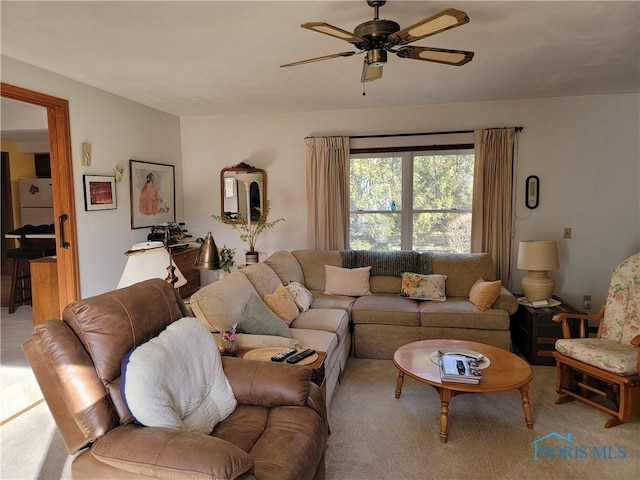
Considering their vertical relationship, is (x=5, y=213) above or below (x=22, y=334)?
above

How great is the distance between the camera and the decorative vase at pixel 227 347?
2.36 m

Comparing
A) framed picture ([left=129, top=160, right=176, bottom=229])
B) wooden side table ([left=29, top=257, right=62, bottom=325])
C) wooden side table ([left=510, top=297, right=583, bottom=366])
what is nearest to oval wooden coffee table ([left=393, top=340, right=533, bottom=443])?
wooden side table ([left=510, top=297, right=583, bottom=366])

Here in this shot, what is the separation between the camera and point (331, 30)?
1.94 meters

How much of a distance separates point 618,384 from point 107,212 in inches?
172

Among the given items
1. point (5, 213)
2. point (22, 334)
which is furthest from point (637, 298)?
point (5, 213)

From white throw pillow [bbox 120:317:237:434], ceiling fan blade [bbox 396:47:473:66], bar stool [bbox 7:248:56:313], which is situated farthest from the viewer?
bar stool [bbox 7:248:56:313]

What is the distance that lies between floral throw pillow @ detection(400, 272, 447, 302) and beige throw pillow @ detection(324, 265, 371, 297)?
40 centimetres

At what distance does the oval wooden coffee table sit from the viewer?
2410mm

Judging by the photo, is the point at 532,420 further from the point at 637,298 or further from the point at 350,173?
the point at 350,173

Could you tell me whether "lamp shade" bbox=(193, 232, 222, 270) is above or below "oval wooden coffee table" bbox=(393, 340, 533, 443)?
above

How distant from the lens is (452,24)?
5.98 ft

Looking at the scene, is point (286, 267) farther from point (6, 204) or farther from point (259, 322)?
point (6, 204)

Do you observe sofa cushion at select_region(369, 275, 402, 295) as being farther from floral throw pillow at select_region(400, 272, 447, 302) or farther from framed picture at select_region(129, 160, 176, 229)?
framed picture at select_region(129, 160, 176, 229)

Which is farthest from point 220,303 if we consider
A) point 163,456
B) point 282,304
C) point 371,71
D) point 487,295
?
point 487,295
